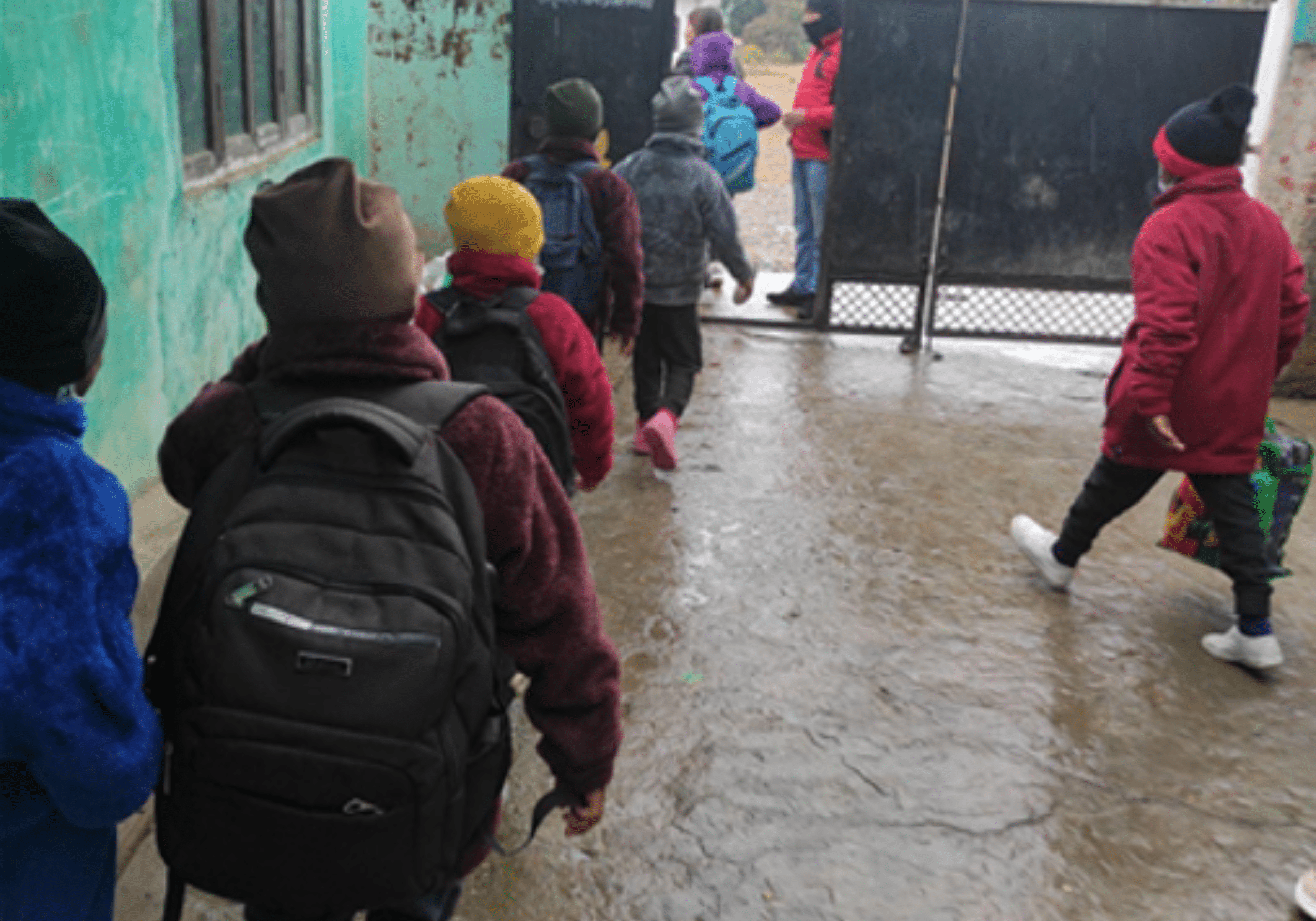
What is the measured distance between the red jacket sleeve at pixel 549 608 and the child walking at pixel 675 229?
10.6ft

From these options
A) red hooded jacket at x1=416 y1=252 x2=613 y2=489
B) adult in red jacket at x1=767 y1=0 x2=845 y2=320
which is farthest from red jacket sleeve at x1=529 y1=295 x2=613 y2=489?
adult in red jacket at x1=767 y1=0 x2=845 y2=320

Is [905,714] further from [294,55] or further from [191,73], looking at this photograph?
[294,55]

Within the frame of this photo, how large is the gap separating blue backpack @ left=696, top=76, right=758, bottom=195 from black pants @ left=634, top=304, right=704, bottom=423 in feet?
8.93

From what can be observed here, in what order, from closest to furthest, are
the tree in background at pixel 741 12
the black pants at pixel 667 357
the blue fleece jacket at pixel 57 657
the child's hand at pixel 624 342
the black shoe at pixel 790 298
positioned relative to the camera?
the blue fleece jacket at pixel 57 657 → the child's hand at pixel 624 342 → the black pants at pixel 667 357 → the black shoe at pixel 790 298 → the tree in background at pixel 741 12

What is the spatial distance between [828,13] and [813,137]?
0.74m

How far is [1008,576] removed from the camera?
4457 millimetres

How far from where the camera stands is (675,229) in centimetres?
508

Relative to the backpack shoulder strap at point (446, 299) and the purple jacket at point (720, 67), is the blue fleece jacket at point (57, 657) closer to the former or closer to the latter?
the backpack shoulder strap at point (446, 299)

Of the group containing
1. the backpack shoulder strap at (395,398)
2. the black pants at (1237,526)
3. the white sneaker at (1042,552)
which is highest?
the backpack shoulder strap at (395,398)

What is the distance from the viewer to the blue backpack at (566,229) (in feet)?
13.1

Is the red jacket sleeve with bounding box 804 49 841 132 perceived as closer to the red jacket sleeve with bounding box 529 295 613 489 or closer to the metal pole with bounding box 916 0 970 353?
the metal pole with bounding box 916 0 970 353

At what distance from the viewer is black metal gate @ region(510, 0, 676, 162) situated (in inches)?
286

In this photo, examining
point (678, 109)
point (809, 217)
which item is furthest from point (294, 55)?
point (809, 217)

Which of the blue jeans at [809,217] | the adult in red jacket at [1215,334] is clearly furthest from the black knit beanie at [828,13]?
the adult in red jacket at [1215,334]
